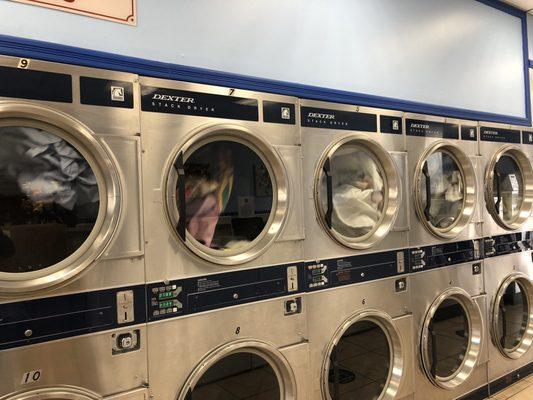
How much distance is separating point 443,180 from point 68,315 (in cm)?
278

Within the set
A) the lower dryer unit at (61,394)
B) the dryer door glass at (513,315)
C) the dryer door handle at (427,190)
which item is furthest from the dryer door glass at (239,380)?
the dryer door glass at (513,315)

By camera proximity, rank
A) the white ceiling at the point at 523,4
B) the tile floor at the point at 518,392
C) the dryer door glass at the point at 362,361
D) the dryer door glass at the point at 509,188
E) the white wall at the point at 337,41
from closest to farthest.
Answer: the white wall at the point at 337,41
the dryer door glass at the point at 362,361
the tile floor at the point at 518,392
the dryer door glass at the point at 509,188
the white ceiling at the point at 523,4

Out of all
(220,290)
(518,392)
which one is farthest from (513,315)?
(220,290)

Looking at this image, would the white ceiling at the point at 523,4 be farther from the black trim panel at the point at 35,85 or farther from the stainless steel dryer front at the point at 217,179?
the black trim panel at the point at 35,85

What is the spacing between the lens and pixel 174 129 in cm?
→ 191

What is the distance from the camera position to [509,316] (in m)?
3.70

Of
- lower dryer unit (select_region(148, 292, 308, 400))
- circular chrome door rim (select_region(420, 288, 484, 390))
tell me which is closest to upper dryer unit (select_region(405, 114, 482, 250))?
circular chrome door rim (select_region(420, 288, 484, 390))

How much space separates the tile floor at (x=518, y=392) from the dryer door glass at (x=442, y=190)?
150 cm

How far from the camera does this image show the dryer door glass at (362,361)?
Result: 2.59m

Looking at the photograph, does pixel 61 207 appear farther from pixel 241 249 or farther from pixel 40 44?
pixel 241 249

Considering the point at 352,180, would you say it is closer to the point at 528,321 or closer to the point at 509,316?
the point at 509,316

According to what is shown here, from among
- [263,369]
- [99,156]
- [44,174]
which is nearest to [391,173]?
[263,369]

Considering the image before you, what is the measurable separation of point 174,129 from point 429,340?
7.70 feet

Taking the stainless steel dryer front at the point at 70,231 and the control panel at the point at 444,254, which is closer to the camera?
the stainless steel dryer front at the point at 70,231
